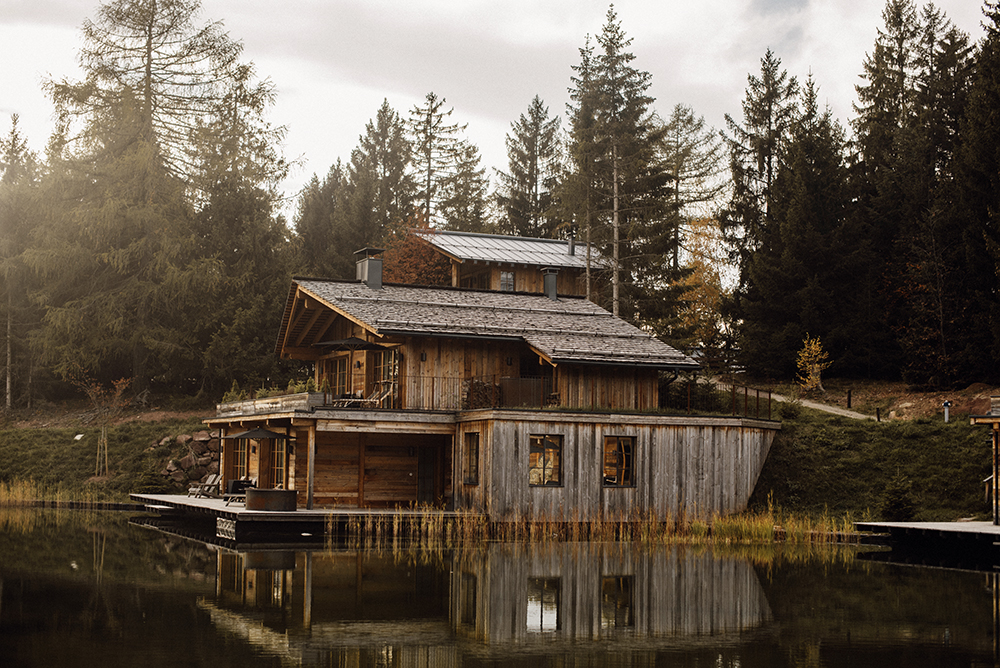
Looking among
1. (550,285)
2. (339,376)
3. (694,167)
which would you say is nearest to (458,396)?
(339,376)

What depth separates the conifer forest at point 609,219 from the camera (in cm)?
4003

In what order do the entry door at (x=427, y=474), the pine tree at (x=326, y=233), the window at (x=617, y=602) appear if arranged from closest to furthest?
the window at (x=617, y=602), the entry door at (x=427, y=474), the pine tree at (x=326, y=233)

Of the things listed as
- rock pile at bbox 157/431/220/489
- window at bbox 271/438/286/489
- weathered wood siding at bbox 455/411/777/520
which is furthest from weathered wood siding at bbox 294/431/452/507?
rock pile at bbox 157/431/220/489

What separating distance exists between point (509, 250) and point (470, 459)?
68.4ft

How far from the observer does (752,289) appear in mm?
43688

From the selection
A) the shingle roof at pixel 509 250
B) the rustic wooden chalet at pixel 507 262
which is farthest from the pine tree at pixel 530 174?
the rustic wooden chalet at pixel 507 262

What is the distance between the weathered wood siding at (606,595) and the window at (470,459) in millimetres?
4894

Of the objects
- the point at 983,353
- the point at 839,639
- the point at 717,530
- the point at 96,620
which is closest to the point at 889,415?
the point at 983,353

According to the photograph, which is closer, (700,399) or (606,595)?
(606,595)

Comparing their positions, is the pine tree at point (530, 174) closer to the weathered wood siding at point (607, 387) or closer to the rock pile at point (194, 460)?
the rock pile at point (194, 460)

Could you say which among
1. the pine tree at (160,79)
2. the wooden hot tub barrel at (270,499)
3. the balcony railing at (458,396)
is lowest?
the wooden hot tub barrel at (270,499)

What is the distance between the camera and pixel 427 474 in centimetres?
3086

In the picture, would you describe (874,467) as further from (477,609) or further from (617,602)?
(477,609)

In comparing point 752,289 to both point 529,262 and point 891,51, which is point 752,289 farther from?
point 891,51
